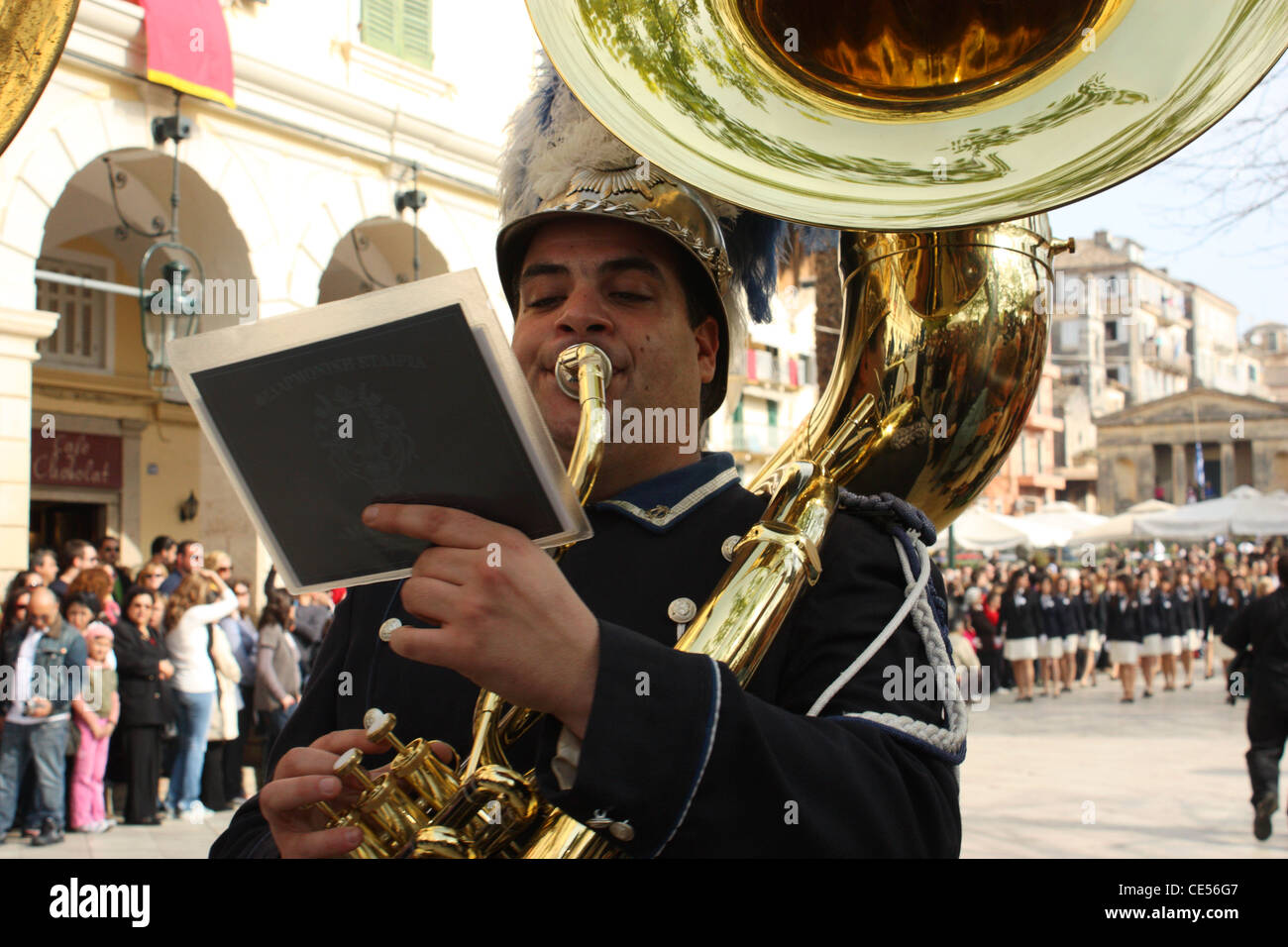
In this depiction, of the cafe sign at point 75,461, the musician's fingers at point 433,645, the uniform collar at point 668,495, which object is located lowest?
the musician's fingers at point 433,645

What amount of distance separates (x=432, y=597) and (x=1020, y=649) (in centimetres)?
1666

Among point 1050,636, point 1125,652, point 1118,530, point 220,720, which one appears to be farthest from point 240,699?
point 1118,530

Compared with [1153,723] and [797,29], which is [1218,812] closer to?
[1153,723]

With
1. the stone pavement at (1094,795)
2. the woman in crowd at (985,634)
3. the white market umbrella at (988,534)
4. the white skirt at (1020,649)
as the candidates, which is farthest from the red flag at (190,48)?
the white market umbrella at (988,534)

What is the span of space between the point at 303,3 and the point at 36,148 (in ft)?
10.9

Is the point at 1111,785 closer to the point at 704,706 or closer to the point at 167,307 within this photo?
the point at 167,307

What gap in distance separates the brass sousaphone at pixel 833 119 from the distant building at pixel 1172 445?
7193 cm

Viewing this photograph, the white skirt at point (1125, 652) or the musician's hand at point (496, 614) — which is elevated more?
the musician's hand at point (496, 614)

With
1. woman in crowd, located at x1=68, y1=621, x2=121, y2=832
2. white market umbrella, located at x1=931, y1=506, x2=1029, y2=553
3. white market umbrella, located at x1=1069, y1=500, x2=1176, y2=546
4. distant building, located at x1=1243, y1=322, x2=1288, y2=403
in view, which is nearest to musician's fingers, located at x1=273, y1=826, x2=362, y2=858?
woman in crowd, located at x1=68, y1=621, x2=121, y2=832

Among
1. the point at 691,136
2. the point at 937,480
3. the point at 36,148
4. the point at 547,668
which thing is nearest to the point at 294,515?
the point at 547,668

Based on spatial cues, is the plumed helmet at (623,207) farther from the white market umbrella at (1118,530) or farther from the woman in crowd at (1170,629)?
the white market umbrella at (1118,530)

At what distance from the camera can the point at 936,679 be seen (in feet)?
5.24

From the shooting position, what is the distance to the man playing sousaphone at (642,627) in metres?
1.31

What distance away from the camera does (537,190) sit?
6.31 feet
